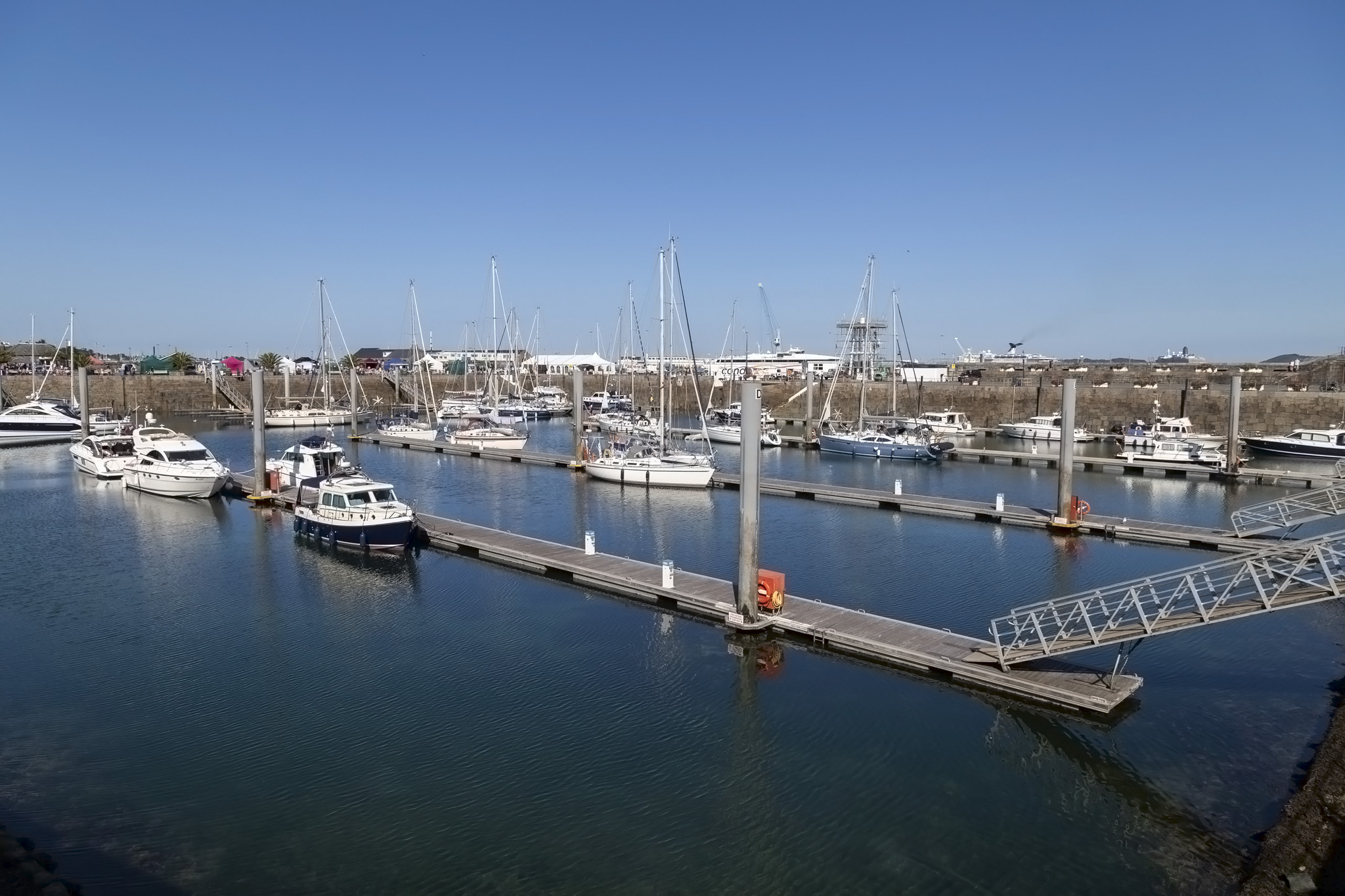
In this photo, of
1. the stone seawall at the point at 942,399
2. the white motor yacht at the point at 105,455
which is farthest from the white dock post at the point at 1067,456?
the white motor yacht at the point at 105,455

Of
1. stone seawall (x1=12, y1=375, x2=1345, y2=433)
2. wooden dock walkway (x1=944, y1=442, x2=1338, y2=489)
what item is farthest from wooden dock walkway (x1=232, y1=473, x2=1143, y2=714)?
stone seawall (x1=12, y1=375, x2=1345, y2=433)

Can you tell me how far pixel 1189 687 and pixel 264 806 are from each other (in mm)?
19290

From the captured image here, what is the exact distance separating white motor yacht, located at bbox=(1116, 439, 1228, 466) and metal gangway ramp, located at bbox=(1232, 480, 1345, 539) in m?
13.1

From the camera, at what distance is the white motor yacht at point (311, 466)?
4188cm

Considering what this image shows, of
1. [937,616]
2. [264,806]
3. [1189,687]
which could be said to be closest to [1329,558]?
[1189,687]

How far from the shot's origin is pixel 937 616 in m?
24.9

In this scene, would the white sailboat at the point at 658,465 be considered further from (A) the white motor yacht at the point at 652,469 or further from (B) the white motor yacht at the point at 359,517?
(B) the white motor yacht at the point at 359,517

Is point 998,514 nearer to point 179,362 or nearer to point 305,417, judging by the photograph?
point 305,417

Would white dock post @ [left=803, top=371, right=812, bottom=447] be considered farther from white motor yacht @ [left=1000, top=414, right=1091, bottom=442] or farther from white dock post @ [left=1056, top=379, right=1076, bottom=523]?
white dock post @ [left=1056, top=379, right=1076, bottom=523]

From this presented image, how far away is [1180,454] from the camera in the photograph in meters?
57.0

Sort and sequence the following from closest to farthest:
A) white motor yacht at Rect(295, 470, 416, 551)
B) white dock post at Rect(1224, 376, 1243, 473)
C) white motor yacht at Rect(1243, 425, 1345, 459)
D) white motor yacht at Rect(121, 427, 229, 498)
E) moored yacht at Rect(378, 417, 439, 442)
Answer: white motor yacht at Rect(295, 470, 416, 551) < white motor yacht at Rect(121, 427, 229, 498) < white dock post at Rect(1224, 376, 1243, 473) < white motor yacht at Rect(1243, 425, 1345, 459) < moored yacht at Rect(378, 417, 439, 442)

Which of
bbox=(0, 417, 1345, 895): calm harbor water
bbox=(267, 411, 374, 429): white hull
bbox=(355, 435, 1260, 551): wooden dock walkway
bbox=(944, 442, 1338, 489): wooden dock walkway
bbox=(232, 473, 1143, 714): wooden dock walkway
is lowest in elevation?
bbox=(0, 417, 1345, 895): calm harbor water

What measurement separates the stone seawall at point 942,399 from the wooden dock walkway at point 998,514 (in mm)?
36732

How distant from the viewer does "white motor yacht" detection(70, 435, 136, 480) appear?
167 feet
